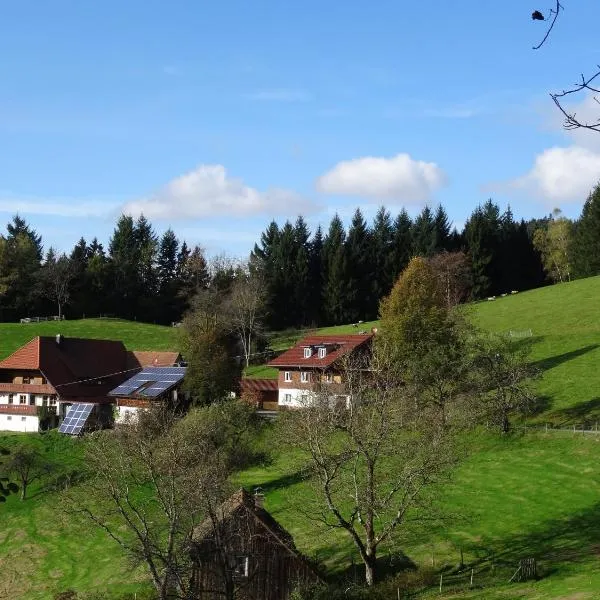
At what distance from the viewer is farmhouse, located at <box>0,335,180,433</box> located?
69062mm

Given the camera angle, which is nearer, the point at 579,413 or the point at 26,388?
the point at 579,413

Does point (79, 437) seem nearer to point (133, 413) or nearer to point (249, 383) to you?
point (133, 413)

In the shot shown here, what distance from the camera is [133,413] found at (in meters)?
62.5

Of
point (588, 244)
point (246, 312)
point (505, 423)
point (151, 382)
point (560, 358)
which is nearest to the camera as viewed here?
point (505, 423)

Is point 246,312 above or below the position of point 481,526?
above

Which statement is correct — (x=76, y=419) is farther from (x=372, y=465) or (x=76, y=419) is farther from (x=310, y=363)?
(x=372, y=465)

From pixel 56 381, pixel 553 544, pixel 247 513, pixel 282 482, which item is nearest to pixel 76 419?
pixel 56 381

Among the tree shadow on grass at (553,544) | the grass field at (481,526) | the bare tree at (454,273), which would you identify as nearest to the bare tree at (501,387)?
the grass field at (481,526)

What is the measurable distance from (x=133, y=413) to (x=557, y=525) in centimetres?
3641

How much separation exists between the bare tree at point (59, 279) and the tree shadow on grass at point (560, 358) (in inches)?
2858

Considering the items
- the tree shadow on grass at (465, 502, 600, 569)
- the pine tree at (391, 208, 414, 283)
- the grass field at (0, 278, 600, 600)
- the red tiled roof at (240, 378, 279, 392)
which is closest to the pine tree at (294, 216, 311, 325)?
the pine tree at (391, 208, 414, 283)

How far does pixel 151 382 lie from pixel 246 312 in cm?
2643

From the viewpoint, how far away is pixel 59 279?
114 metres

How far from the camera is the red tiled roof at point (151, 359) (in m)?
83.1
